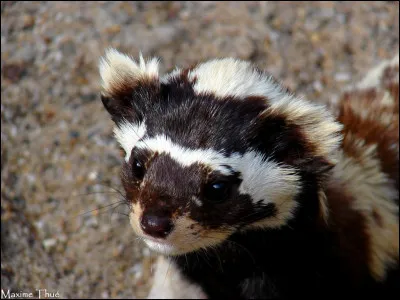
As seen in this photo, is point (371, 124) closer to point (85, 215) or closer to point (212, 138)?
point (212, 138)

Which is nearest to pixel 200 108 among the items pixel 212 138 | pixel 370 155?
pixel 212 138

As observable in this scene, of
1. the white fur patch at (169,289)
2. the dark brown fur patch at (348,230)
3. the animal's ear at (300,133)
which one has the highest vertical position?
the animal's ear at (300,133)

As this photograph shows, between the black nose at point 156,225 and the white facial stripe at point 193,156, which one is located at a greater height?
the white facial stripe at point 193,156

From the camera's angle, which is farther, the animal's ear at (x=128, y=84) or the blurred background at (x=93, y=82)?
the blurred background at (x=93, y=82)

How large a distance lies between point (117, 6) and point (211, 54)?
2.31ft

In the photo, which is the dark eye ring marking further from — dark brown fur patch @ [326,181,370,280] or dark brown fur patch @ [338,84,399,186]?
dark brown fur patch @ [338,84,399,186]

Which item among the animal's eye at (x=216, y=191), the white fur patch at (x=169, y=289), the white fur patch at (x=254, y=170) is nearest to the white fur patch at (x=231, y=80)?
the white fur patch at (x=254, y=170)

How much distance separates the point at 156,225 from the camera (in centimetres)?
251

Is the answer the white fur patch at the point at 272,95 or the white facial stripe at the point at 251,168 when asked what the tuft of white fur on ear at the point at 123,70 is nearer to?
the white fur patch at the point at 272,95

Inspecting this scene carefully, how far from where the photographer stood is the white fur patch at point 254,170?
2586mm
